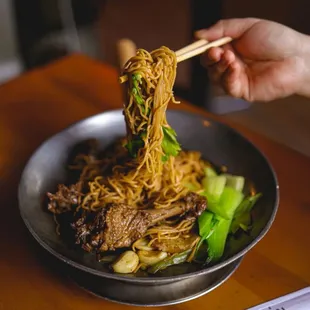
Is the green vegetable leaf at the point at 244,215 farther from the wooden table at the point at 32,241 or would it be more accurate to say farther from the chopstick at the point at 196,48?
the chopstick at the point at 196,48

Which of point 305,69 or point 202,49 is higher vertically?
point 202,49

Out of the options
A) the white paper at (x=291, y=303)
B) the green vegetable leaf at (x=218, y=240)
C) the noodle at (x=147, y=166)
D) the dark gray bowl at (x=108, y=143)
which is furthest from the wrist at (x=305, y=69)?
the white paper at (x=291, y=303)

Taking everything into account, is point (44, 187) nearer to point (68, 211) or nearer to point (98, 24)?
point (68, 211)

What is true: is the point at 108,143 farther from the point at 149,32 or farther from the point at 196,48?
the point at 149,32

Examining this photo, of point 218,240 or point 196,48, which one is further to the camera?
point 196,48

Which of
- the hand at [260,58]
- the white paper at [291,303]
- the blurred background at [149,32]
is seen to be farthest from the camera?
the blurred background at [149,32]

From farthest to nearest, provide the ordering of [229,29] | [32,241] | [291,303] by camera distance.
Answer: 1. [229,29]
2. [32,241]
3. [291,303]

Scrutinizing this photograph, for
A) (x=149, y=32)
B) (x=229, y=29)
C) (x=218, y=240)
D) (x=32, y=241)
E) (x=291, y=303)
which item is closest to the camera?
(x=291, y=303)

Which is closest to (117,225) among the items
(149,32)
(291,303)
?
(291,303)
